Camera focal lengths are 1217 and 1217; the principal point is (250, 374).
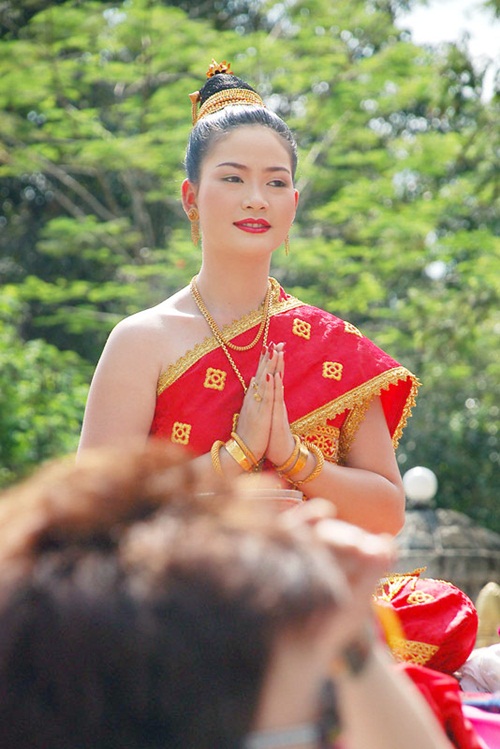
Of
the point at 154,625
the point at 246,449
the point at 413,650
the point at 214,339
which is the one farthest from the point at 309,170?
the point at 154,625

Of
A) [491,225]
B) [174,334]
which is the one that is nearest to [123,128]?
[491,225]

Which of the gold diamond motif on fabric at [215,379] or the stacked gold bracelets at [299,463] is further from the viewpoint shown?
the gold diamond motif on fabric at [215,379]

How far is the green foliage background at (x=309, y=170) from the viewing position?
13.6m

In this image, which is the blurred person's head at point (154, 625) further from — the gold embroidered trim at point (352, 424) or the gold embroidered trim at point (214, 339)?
the gold embroidered trim at point (352, 424)

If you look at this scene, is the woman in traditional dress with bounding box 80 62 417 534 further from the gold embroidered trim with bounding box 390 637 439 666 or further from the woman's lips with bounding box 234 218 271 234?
the gold embroidered trim with bounding box 390 637 439 666

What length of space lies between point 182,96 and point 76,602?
13577 mm

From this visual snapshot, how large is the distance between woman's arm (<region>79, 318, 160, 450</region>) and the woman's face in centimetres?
32

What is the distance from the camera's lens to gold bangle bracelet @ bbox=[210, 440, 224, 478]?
268 centimetres

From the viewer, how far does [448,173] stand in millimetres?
14422

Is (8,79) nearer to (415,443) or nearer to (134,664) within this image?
(415,443)

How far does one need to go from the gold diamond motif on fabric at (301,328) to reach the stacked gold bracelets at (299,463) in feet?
1.04

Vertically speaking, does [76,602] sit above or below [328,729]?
above

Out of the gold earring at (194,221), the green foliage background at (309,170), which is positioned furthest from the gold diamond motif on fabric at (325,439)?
the green foliage background at (309,170)

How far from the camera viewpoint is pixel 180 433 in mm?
2838
